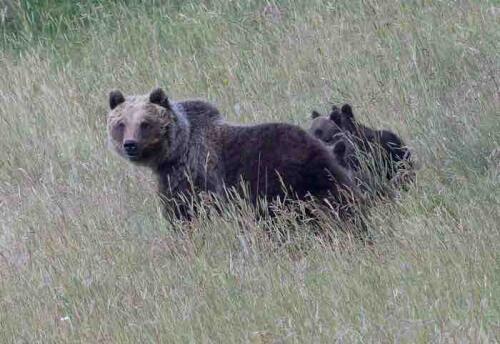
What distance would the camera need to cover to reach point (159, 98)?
861 cm

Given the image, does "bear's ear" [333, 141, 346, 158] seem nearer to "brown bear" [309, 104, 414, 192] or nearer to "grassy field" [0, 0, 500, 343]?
"brown bear" [309, 104, 414, 192]

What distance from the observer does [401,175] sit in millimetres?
8133

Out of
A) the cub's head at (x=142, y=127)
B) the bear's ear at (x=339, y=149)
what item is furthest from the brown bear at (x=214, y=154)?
the bear's ear at (x=339, y=149)

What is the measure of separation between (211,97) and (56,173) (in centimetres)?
170

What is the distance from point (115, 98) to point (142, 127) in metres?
0.38

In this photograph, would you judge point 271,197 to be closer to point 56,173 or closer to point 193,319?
point 193,319

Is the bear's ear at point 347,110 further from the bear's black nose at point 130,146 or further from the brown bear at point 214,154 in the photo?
the bear's black nose at point 130,146

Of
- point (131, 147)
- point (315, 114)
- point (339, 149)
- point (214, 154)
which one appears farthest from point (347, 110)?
point (131, 147)

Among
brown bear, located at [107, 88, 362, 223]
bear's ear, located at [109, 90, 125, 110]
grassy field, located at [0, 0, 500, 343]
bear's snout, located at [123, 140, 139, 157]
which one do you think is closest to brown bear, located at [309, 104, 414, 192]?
grassy field, located at [0, 0, 500, 343]

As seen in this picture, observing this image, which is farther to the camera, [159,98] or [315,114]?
[315,114]

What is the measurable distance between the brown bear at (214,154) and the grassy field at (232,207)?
26cm

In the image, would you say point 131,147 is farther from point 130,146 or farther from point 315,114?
point 315,114

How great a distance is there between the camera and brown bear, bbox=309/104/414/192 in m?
8.38

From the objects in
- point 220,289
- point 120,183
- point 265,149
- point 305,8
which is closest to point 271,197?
point 265,149
